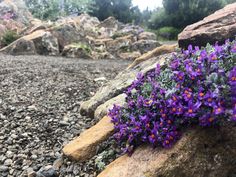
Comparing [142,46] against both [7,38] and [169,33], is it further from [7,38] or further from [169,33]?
[169,33]

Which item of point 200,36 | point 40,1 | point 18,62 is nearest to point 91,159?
point 200,36

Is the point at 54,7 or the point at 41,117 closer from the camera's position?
the point at 41,117

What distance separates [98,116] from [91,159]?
2.72 ft

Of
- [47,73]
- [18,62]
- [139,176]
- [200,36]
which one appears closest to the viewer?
[139,176]

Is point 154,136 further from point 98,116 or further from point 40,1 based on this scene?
point 40,1

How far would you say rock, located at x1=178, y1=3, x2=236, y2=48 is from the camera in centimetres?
405

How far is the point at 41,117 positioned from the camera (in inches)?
150

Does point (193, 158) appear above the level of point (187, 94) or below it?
below

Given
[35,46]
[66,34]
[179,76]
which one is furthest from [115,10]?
[179,76]

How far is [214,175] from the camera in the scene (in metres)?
2.29

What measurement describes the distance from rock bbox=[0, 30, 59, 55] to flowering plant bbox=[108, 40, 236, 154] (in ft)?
23.5

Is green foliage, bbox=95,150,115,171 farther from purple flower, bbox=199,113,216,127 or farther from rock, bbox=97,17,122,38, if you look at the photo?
rock, bbox=97,17,122,38

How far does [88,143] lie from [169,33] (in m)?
16.7

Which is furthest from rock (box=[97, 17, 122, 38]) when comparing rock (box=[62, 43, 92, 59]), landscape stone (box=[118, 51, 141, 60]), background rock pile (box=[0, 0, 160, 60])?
rock (box=[62, 43, 92, 59])
